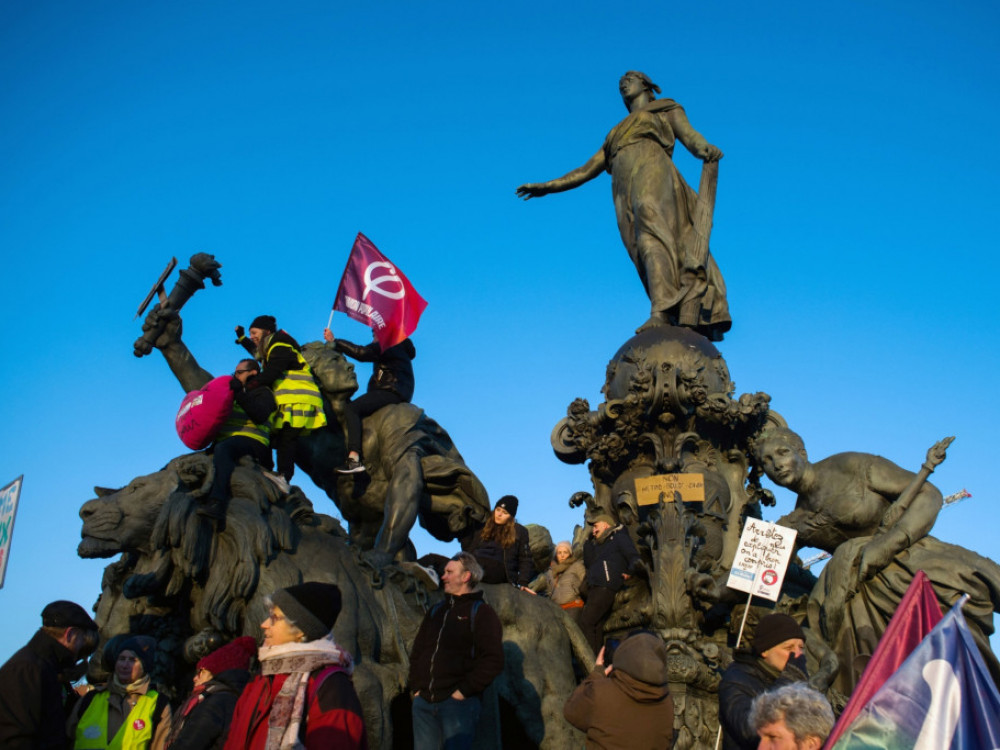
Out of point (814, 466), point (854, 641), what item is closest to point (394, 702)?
point (854, 641)

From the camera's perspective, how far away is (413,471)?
29.3ft

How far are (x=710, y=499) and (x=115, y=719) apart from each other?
6.51 meters

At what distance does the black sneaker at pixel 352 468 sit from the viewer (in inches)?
347

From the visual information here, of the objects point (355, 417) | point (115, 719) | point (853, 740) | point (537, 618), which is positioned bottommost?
point (115, 719)

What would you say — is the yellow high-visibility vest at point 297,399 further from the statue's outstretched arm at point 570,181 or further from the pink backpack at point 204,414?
the statue's outstretched arm at point 570,181

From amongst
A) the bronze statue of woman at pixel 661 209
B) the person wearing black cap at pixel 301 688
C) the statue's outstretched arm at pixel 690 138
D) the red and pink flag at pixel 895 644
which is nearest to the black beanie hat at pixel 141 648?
the person wearing black cap at pixel 301 688

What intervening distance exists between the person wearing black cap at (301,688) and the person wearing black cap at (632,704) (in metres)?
→ 1.65

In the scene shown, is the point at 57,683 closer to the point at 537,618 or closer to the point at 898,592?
the point at 537,618

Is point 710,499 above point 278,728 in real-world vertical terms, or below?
above

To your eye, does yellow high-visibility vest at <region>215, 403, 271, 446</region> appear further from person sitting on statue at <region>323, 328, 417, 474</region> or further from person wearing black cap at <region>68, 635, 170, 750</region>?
person wearing black cap at <region>68, 635, 170, 750</region>

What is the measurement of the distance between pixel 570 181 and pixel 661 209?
1547 millimetres

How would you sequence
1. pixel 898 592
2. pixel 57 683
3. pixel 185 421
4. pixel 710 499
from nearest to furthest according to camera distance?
pixel 57 683 → pixel 185 421 → pixel 898 592 → pixel 710 499

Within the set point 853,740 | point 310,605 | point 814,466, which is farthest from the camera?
point 814,466

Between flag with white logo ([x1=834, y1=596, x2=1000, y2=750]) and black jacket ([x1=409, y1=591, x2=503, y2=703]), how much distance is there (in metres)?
2.86
